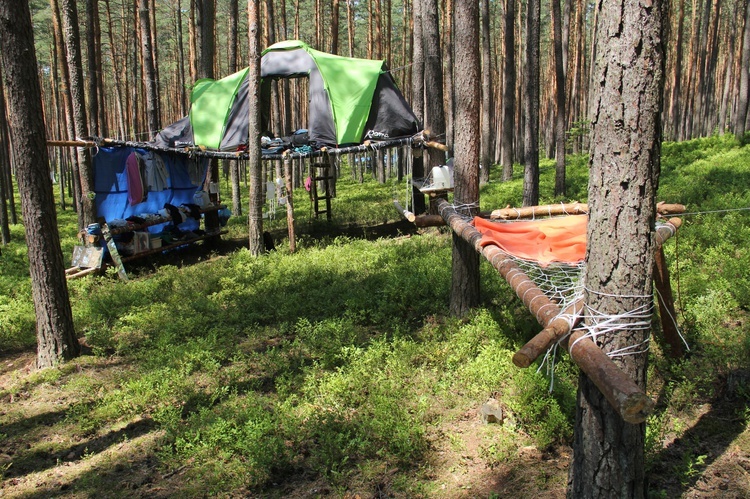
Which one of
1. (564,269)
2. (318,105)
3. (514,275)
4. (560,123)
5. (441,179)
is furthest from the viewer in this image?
(560,123)

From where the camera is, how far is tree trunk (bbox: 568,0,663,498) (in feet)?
9.00

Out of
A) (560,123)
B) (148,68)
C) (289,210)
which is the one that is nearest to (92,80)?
(148,68)

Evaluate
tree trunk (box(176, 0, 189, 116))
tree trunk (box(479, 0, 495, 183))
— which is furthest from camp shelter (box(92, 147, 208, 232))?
tree trunk (box(176, 0, 189, 116))

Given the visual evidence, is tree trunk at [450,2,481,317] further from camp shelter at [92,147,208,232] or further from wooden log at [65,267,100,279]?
camp shelter at [92,147,208,232]

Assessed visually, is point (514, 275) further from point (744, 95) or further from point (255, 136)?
point (744, 95)

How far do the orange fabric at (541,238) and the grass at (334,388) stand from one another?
1.11 meters

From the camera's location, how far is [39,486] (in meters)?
4.47

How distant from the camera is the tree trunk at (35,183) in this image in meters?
6.07

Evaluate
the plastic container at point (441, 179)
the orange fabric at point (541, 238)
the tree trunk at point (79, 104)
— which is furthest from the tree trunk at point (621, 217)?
the tree trunk at point (79, 104)

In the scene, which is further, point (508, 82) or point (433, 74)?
point (508, 82)

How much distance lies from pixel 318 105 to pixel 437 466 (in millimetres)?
9731

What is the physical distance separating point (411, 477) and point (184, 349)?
3526mm

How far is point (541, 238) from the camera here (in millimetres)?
5312

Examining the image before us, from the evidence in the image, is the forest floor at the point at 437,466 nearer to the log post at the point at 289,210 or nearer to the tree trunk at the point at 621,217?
the tree trunk at the point at 621,217
